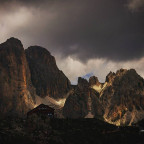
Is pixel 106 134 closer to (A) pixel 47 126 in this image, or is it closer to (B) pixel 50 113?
(A) pixel 47 126

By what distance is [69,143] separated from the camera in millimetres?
78750

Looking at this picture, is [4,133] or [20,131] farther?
[20,131]

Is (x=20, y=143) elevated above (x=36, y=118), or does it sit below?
below

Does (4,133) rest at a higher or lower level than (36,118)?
lower

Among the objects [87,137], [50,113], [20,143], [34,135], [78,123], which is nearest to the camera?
[20,143]

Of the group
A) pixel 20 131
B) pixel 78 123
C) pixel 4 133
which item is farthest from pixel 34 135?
pixel 78 123

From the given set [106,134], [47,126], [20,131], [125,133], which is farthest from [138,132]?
[20,131]

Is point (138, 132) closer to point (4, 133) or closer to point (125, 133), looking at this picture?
point (125, 133)

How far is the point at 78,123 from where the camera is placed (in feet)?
321

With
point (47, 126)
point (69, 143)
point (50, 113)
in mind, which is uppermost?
point (50, 113)

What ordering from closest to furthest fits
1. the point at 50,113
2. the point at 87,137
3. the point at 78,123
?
the point at 87,137, the point at 78,123, the point at 50,113

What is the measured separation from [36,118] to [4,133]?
57.0 ft

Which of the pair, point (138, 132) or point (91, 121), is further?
point (91, 121)

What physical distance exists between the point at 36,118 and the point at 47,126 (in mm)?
4789
